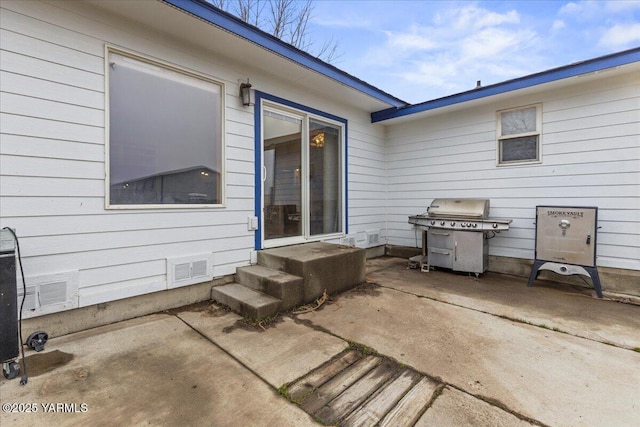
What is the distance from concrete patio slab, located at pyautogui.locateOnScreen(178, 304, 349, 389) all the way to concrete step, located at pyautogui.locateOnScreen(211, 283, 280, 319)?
0.12m

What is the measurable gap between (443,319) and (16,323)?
3330mm

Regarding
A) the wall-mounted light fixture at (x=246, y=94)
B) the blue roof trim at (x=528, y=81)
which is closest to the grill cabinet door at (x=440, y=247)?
the blue roof trim at (x=528, y=81)

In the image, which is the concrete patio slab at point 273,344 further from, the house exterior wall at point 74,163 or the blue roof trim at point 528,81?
the blue roof trim at point 528,81

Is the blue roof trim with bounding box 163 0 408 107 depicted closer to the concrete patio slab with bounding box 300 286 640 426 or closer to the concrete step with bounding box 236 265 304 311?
the concrete step with bounding box 236 265 304 311

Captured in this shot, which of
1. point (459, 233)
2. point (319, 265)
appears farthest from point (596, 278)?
point (319, 265)

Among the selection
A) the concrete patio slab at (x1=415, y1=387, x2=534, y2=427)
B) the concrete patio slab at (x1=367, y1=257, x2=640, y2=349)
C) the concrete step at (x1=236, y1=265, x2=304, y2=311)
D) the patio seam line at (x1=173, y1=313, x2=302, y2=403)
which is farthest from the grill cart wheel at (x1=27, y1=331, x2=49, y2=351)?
the concrete patio slab at (x1=367, y1=257, x2=640, y2=349)

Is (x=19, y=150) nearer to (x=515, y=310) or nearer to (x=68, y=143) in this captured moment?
(x=68, y=143)

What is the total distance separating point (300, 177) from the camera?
171 inches

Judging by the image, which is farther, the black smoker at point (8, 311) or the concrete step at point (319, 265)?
the concrete step at point (319, 265)

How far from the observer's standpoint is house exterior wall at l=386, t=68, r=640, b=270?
140 inches

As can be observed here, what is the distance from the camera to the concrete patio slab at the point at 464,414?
1.44 meters

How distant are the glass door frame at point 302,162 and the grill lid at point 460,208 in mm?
1550

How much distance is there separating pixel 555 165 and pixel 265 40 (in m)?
4.31

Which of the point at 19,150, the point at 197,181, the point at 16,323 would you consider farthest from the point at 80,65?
the point at 16,323
